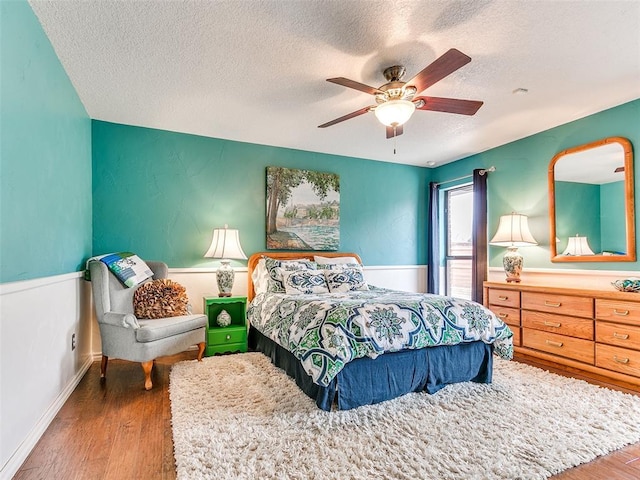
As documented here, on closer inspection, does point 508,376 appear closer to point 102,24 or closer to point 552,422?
point 552,422

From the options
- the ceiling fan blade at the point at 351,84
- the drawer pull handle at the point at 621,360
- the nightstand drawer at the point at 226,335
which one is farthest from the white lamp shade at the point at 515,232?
the nightstand drawer at the point at 226,335

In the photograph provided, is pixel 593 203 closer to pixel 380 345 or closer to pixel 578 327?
pixel 578 327

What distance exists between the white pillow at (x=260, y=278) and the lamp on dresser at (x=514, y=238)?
108 inches

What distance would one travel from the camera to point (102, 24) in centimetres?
210

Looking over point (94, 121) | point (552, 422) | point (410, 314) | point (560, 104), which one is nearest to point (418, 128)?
point (560, 104)

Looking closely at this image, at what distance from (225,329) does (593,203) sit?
13.1 feet

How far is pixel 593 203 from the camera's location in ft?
11.1

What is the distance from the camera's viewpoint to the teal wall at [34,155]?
1676mm

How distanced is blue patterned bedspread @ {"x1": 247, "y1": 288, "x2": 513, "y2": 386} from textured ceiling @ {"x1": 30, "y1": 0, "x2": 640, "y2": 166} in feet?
5.95

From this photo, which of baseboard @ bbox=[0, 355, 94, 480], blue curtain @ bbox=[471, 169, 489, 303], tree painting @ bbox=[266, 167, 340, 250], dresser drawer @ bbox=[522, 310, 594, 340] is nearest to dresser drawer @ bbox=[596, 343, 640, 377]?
dresser drawer @ bbox=[522, 310, 594, 340]

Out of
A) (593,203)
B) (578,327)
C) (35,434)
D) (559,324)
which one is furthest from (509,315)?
(35,434)

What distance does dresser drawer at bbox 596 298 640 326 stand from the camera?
8.86 feet

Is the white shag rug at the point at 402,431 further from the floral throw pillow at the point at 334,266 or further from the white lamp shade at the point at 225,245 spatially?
the floral throw pillow at the point at 334,266

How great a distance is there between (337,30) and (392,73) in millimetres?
592
